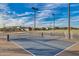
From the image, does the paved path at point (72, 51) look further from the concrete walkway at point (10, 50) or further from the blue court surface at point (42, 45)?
the concrete walkway at point (10, 50)

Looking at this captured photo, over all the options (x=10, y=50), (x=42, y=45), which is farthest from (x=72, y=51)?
(x=10, y=50)

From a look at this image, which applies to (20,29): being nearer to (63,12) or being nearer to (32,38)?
(32,38)

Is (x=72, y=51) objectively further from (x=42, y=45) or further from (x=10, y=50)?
(x=10, y=50)

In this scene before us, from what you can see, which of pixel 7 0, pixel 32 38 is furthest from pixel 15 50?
pixel 7 0

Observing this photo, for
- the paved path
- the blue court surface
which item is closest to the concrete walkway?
the blue court surface

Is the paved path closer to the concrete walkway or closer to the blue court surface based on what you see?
the blue court surface

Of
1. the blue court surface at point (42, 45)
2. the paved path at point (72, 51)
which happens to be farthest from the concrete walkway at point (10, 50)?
the paved path at point (72, 51)
